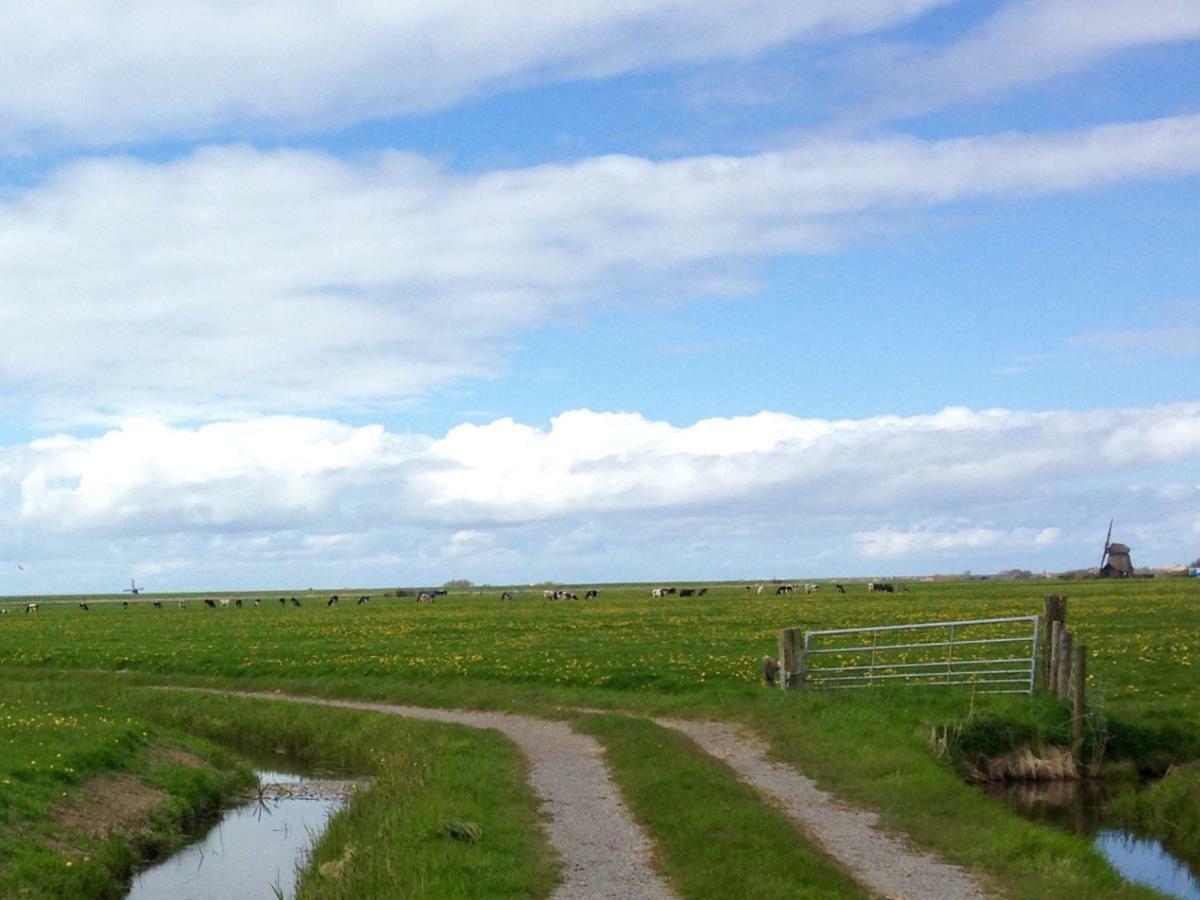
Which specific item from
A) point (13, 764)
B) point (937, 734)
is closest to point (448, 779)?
point (13, 764)

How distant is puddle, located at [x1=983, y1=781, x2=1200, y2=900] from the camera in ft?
66.5

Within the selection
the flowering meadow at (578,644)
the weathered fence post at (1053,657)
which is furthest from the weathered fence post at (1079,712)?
the flowering meadow at (578,644)

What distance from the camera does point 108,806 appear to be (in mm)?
24344

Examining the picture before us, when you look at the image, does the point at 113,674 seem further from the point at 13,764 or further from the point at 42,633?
the point at 42,633

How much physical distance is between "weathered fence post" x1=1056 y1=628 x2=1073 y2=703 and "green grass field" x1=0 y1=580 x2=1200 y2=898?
87 centimetres

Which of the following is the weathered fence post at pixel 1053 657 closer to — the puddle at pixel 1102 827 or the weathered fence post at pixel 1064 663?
the weathered fence post at pixel 1064 663

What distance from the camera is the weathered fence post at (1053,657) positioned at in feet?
98.1

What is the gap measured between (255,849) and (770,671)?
48.4 ft

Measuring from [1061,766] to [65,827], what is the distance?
791 inches

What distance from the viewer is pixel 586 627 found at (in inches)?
2576

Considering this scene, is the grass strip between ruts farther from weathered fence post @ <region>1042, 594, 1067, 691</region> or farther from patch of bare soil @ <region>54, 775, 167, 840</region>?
weathered fence post @ <region>1042, 594, 1067, 691</region>

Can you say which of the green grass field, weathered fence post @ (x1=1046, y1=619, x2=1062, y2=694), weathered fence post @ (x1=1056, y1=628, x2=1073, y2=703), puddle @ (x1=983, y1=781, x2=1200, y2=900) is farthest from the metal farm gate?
puddle @ (x1=983, y1=781, x2=1200, y2=900)

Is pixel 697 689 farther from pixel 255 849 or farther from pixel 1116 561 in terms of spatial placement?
pixel 1116 561

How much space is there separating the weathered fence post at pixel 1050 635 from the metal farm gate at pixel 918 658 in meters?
0.29
